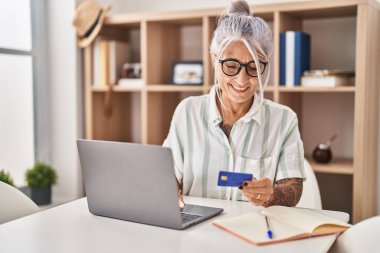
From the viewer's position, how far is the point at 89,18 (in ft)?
10.2

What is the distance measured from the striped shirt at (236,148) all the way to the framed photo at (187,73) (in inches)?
37.4

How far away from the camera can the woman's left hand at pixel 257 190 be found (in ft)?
4.91

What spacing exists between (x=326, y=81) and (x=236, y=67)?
930mm

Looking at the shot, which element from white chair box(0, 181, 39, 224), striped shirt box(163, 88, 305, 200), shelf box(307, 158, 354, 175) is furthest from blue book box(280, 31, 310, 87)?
white chair box(0, 181, 39, 224)

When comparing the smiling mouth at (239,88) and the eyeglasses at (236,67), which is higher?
the eyeglasses at (236,67)

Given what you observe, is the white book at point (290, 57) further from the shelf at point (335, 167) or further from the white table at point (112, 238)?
the white table at point (112, 238)

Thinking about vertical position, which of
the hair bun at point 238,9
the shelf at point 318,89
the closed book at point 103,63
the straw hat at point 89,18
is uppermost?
the straw hat at point 89,18

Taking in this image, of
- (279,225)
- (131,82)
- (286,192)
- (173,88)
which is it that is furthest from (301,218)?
(131,82)

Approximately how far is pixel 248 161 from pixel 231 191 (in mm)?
134

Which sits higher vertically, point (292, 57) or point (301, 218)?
point (292, 57)

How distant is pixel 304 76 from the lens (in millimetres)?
2721

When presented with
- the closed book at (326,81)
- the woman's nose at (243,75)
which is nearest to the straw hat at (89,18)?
the closed book at (326,81)

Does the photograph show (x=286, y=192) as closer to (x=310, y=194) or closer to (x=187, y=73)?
(x=310, y=194)

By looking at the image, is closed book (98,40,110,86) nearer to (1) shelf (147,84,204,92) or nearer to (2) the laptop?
(1) shelf (147,84,204,92)
